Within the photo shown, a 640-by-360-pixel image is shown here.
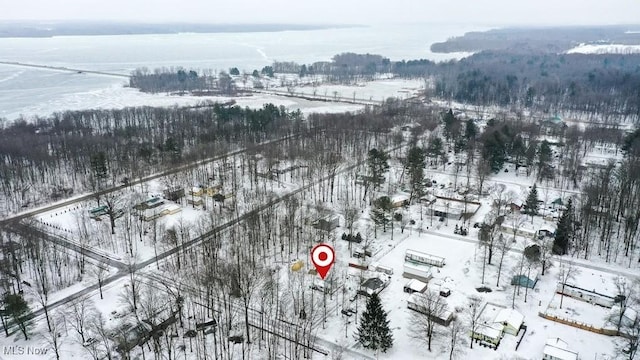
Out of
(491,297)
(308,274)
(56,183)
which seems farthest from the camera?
(56,183)

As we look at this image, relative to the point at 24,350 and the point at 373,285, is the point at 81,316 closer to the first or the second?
the point at 24,350

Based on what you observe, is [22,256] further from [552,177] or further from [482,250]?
[552,177]

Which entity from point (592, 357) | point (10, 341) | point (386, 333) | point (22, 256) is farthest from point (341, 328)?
point (22, 256)

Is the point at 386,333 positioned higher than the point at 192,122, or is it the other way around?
the point at 192,122

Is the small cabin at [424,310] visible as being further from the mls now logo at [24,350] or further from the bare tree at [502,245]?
the mls now logo at [24,350]

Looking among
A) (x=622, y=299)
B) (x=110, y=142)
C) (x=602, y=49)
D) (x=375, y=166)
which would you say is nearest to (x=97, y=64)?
(x=110, y=142)

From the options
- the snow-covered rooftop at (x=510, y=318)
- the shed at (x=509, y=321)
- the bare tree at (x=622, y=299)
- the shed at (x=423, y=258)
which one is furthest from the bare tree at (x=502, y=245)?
the bare tree at (x=622, y=299)
